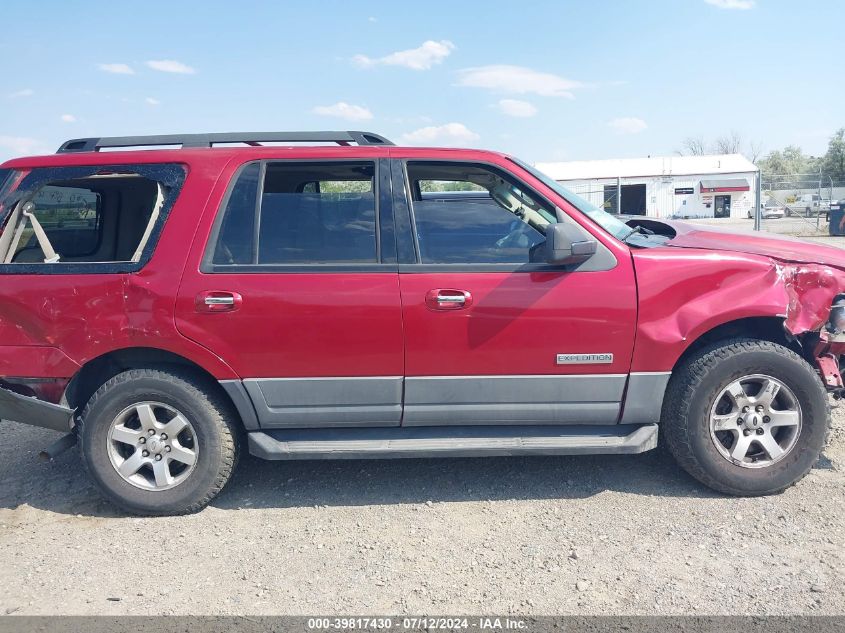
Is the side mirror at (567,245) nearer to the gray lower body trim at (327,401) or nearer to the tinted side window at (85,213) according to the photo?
the gray lower body trim at (327,401)

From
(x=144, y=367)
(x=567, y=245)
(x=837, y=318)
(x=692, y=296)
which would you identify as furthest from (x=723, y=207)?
(x=144, y=367)

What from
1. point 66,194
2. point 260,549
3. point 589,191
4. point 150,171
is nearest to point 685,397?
point 260,549

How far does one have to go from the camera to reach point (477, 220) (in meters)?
3.72

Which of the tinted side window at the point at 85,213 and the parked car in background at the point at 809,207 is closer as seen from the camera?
the tinted side window at the point at 85,213

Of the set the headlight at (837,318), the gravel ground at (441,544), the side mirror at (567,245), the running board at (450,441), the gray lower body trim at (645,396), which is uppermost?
the side mirror at (567,245)

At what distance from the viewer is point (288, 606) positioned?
2.80 metres

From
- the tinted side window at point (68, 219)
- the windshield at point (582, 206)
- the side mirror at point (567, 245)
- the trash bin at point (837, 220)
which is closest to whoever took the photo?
the side mirror at point (567, 245)

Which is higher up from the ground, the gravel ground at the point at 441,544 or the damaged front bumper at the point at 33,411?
the damaged front bumper at the point at 33,411

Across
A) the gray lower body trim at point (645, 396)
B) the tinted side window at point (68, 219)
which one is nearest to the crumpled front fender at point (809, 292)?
the gray lower body trim at point (645, 396)

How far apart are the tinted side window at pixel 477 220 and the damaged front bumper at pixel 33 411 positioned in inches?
88.2

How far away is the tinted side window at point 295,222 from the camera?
3582 mm

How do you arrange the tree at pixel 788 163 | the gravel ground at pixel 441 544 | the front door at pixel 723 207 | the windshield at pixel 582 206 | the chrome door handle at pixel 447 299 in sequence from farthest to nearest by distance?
the tree at pixel 788 163, the front door at pixel 723 207, the windshield at pixel 582 206, the chrome door handle at pixel 447 299, the gravel ground at pixel 441 544

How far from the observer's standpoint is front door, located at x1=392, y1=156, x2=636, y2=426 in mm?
3469

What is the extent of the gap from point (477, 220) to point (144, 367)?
6.93 ft
